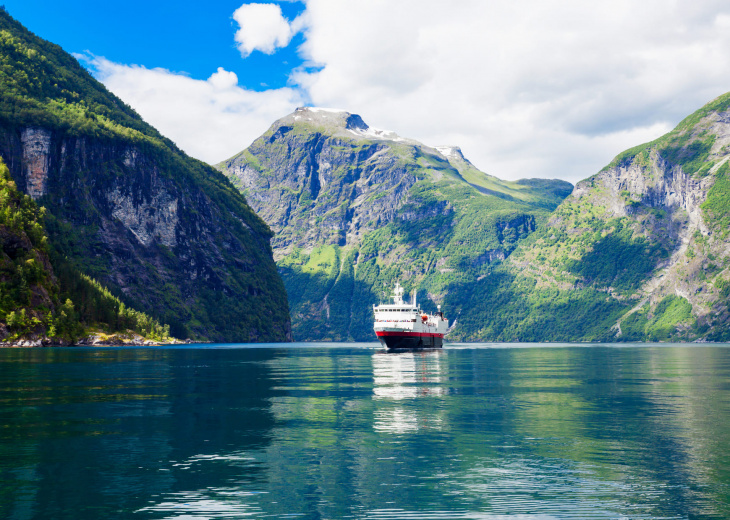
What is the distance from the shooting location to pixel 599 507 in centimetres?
2822

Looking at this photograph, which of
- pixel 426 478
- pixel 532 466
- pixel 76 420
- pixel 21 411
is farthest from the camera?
pixel 21 411

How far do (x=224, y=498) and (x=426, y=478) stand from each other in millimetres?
10091

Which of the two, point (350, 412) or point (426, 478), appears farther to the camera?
point (350, 412)

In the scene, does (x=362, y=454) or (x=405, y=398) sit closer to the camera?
(x=362, y=454)

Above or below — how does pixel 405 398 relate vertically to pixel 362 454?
below

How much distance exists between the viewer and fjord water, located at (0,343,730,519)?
1123 inches

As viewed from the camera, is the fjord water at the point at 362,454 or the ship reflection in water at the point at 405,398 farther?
the ship reflection in water at the point at 405,398

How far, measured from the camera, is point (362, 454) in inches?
1549

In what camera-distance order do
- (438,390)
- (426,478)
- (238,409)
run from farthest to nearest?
1. (438,390)
2. (238,409)
3. (426,478)

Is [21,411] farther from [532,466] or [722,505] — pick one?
[722,505]

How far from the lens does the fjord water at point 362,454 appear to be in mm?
28516

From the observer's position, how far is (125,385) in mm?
81688

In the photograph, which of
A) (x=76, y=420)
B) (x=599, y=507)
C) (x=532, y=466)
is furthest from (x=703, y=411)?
(x=76, y=420)

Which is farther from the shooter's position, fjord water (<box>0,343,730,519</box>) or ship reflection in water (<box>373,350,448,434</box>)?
ship reflection in water (<box>373,350,448,434</box>)
